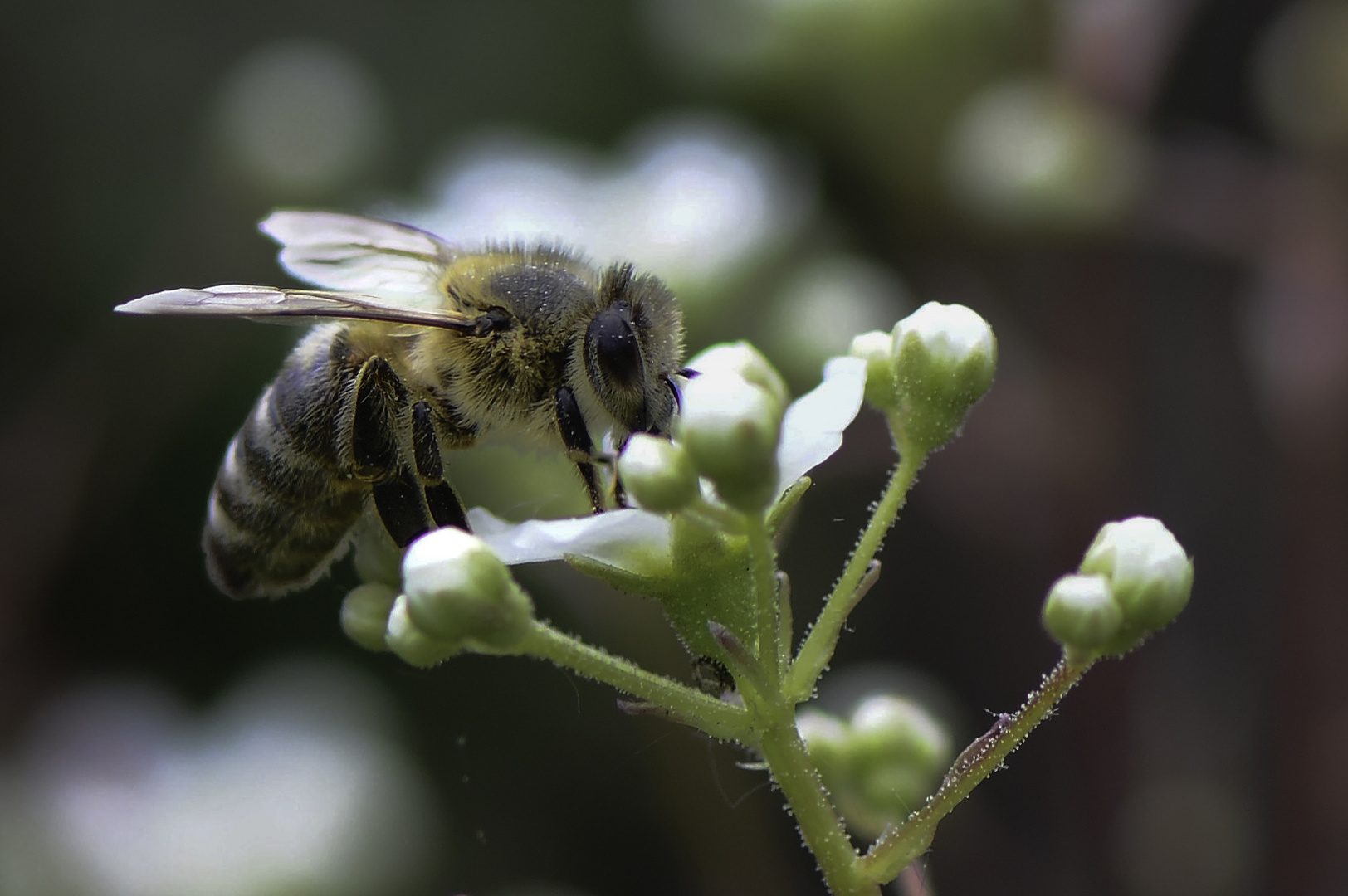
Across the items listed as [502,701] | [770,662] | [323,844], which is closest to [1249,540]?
[502,701]

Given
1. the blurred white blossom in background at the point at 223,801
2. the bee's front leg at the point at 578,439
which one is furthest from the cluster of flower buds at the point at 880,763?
the blurred white blossom in background at the point at 223,801

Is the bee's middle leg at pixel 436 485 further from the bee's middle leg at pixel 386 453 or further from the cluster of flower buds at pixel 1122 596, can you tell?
the cluster of flower buds at pixel 1122 596

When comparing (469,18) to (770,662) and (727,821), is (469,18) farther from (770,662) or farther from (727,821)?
(770,662)

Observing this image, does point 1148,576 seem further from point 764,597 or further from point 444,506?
point 444,506

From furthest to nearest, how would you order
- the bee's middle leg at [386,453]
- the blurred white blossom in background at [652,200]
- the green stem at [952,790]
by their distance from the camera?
the blurred white blossom in background at [652,200] < the bee's middle leg at [386,453] < the green stem at [952,790]

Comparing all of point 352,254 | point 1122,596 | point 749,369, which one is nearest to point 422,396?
point 352,254
